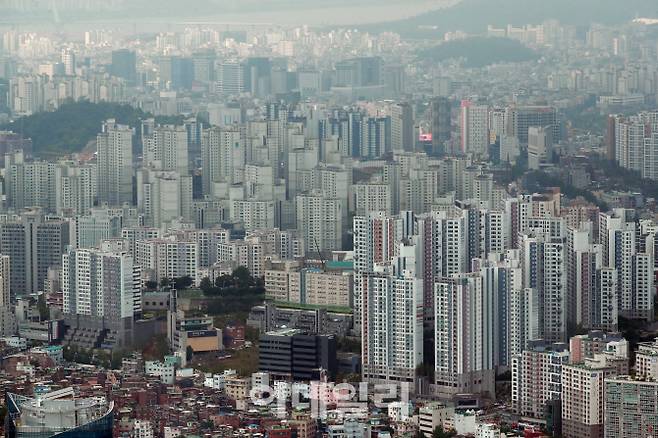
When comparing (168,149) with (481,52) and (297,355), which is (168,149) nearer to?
(481,52)

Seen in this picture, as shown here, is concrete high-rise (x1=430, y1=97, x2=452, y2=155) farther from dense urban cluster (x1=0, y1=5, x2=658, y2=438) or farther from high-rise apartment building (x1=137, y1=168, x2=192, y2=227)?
high-rise apartment building (x1=137, y1=168, x2=192, y2=227)

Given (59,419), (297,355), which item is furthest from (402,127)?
(59,419)

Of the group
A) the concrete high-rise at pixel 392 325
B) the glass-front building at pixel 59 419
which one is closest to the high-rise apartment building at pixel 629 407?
the concrete high-rise at pixel 392 325

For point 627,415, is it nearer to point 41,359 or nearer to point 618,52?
point 41,359

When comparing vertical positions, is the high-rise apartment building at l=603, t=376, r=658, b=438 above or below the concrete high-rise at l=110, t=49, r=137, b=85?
below

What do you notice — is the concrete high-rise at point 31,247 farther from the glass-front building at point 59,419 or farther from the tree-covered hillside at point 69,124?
the glass-front building at point 59,419

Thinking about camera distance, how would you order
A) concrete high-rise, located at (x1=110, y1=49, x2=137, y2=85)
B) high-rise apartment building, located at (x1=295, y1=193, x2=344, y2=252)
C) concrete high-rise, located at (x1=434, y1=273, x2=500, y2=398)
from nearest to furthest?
concrete high-rise, located at (x1=434, y1=273, x2=500, y2=398)
high-rise apartment building, located at (x1=295, y1=193, x2=344, y2=252)
concrete high-rise, located at (x1=110, y1=49, x2=137, y2=85)

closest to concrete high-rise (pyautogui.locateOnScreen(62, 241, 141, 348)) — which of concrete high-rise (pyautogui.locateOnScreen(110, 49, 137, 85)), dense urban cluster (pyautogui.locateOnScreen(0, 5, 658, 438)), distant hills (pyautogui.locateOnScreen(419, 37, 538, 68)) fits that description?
dense urban cluster (pyautogui.locateOnScreen(0, 5, 658, 438))
